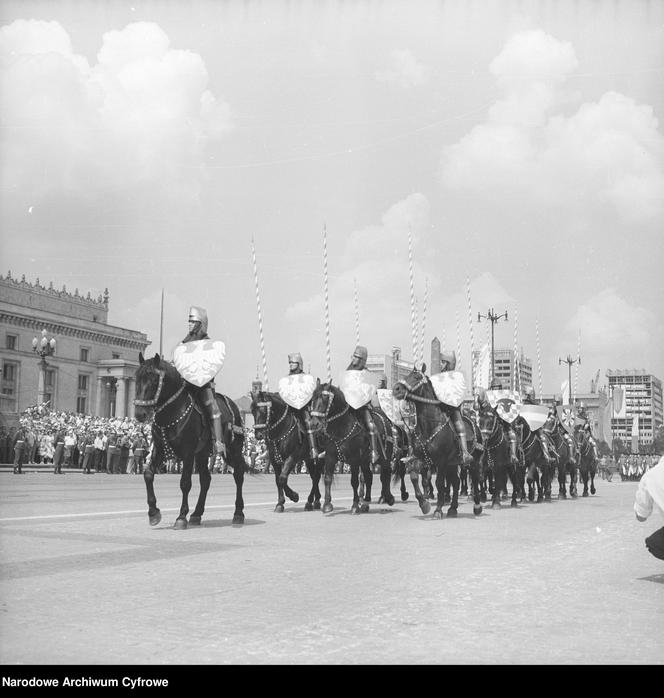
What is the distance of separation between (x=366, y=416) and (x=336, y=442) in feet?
2.68

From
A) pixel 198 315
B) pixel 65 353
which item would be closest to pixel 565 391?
pixel 198 315

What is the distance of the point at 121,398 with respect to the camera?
114 m

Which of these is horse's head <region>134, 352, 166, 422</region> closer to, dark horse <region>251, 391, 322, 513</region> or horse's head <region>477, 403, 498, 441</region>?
dark horse <region>251, 391, 322, 513</region>

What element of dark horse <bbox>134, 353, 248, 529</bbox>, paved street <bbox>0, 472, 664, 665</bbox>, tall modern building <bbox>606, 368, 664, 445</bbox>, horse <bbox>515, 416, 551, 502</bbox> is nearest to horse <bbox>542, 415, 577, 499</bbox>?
horse <bbox>515, 416, 551, 502</bbox>

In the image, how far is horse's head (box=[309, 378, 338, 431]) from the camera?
16516 mm

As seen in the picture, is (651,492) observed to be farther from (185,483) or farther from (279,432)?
(279,432)

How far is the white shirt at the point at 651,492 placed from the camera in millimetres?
8156

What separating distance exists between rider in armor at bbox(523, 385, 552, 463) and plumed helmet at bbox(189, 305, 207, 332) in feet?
37.5

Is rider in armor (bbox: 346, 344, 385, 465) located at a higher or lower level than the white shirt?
higher

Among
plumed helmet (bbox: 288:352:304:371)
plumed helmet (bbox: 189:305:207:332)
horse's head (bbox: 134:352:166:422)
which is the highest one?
plumed helmet (bbox: 189:305:207:332)

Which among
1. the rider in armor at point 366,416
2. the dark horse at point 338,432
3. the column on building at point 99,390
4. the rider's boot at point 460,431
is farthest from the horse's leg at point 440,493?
the column on building at point 99,390

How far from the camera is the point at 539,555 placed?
10.6m
